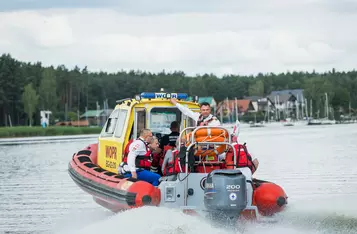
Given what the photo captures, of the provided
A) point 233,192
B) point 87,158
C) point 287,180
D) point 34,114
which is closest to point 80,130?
point 34,114

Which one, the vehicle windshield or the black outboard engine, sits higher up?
the vehicle windshield

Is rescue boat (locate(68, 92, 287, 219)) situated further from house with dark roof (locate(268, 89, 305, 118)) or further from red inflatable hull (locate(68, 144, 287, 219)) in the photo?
house with dark roof (locate(268, 89, 305, 118))

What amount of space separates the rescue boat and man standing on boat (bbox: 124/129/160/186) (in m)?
0.28

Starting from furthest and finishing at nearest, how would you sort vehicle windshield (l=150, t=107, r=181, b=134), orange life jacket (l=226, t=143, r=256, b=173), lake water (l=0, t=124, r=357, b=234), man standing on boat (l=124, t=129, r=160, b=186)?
vehicle windshield (l=150, t=107, r=181, b=134)
man standing on boat (l=124, t=129, r=160, b=186)
orange life jacket (l=226, t=143, r=256, b=173)
lake water (l=0, t=124, r=357, b=234)

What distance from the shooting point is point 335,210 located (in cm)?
1261

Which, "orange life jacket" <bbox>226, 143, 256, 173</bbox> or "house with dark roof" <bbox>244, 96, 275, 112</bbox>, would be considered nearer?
"orange life jacket" <bbox>226, 143, 256, 173</bbox>

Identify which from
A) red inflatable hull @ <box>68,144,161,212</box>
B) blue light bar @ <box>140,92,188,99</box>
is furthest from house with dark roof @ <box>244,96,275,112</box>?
red inflatable hull @ <box>68,144,161,212</box>

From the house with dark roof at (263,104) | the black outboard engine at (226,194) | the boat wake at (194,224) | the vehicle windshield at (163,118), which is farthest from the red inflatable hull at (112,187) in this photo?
the house with dark roof at (263,104)

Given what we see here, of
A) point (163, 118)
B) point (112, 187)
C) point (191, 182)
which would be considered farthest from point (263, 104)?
point (191, 182)

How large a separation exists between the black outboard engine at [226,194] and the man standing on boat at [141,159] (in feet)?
6.50

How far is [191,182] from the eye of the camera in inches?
416

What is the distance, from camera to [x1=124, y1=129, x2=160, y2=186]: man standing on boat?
11.5m

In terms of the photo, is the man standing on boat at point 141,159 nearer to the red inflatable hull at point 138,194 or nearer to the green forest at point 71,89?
the red inflatable hull at point 138,194

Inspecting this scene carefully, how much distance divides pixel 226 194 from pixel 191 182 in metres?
1.04
